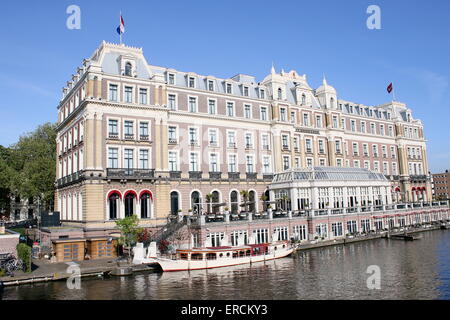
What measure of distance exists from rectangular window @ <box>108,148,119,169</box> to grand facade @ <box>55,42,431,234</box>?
133 millimetres

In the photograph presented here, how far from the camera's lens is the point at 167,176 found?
52.5 m

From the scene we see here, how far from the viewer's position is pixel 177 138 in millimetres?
56594

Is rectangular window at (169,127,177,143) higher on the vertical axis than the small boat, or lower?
higher

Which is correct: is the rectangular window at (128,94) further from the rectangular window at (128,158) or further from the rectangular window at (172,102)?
the rectangular window at (128,158)

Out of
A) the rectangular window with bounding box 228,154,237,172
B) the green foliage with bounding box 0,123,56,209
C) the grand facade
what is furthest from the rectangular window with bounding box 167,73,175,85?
the green foliage with bounding box 0,123,56,209

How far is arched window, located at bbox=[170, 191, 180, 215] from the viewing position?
178ft

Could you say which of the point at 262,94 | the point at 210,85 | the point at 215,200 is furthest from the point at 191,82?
the point at 215,200

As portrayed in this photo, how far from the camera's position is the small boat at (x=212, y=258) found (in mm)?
37844

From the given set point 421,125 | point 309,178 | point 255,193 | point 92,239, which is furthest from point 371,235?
point 421,125

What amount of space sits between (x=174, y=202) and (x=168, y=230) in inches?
315

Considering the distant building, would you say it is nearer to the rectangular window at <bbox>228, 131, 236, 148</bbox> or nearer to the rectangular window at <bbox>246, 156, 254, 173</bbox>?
the rectangular window at <bbox>246, 156, 254, 173</bbox>

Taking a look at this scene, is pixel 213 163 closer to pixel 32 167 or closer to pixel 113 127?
pixel 113 127
